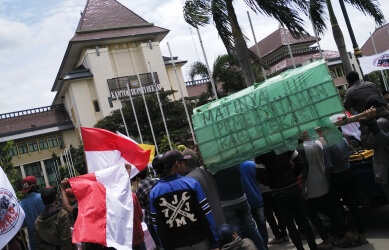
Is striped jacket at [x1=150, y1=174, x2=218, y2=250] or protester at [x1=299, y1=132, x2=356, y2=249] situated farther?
protester at [x1=299, y1=132, x2=356, y2=249]

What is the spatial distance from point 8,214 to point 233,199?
2.76 meters

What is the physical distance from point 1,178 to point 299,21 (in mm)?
8680

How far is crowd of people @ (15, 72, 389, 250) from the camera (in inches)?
179

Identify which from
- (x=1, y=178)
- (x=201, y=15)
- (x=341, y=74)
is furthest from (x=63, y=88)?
(x=1, y=178)

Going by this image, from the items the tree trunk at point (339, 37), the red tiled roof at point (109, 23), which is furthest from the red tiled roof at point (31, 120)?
the tree trunk at point (339, 37)

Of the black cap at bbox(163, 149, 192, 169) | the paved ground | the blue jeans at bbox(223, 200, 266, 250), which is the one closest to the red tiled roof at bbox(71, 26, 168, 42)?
the paved ground

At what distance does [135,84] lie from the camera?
5162 centimetres

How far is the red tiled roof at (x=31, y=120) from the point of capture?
55.8 m

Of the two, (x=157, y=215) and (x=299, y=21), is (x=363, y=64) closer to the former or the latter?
(x=299, y=21)

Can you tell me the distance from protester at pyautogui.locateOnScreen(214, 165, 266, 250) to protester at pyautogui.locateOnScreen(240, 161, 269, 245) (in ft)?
2.61

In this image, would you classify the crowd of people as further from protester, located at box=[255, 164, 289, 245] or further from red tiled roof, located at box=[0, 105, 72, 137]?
red tiled roof, located at box=[0, 105, 72, 137]

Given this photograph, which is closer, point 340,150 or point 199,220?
point 199,220

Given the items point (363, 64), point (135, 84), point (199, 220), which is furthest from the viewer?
point (135, 84)

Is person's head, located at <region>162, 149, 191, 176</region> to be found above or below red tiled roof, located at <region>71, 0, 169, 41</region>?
below
